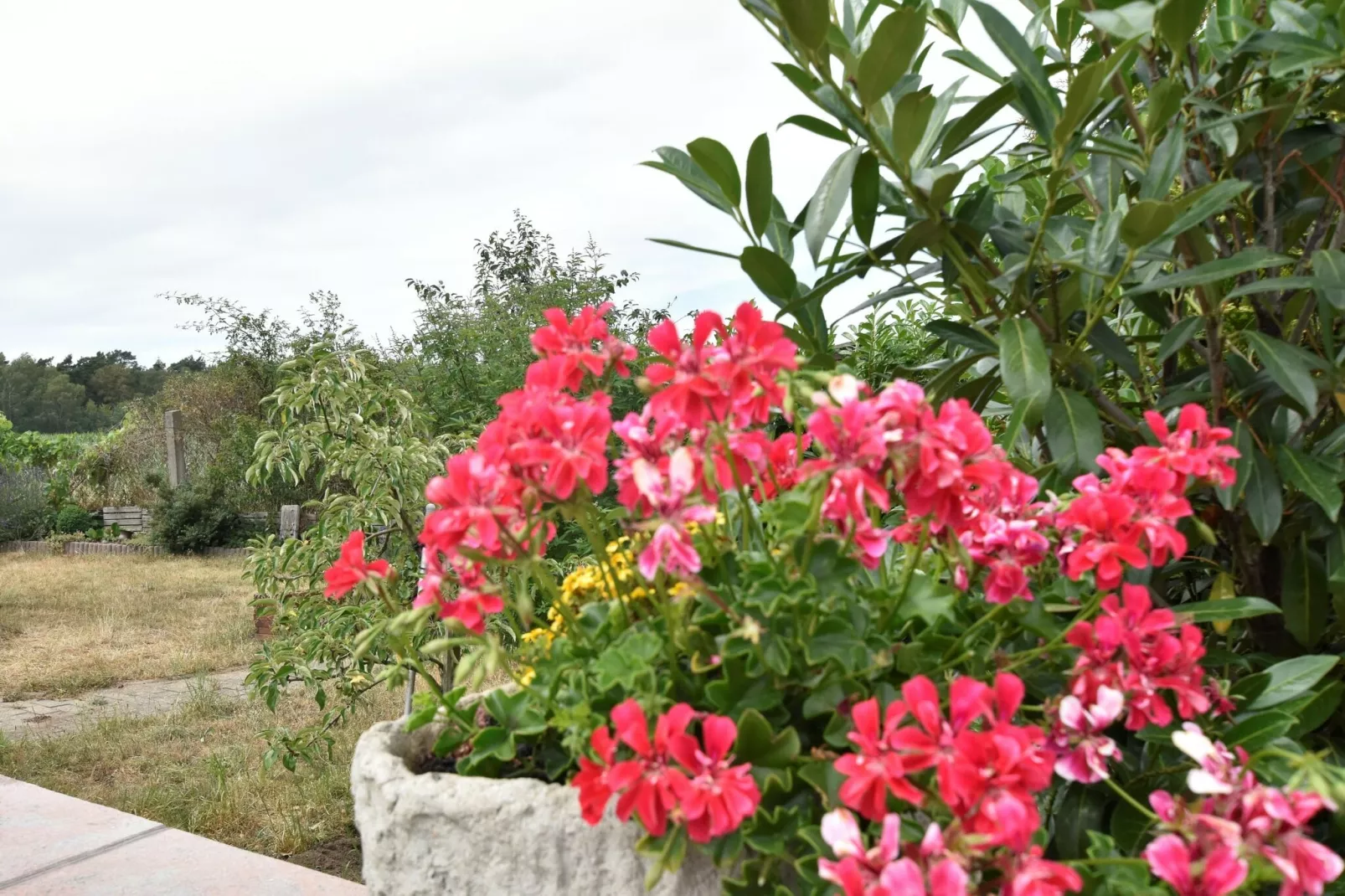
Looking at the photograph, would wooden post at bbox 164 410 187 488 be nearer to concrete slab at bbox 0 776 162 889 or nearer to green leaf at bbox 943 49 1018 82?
concrete slab at bbox 0 776 162 889

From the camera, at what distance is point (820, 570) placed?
82cm

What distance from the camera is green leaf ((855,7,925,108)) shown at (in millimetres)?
953

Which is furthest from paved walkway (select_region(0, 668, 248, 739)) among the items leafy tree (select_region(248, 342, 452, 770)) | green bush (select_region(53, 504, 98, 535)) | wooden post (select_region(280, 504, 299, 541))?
green bush (select_region(53, 504, 98, 535))

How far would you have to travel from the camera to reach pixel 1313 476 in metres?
1.06

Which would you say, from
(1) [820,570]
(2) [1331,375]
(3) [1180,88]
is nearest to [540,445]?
(1) [820,570]

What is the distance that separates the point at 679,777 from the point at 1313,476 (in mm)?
775

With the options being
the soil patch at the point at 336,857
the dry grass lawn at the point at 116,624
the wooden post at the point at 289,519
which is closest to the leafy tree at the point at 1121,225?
the soil patch at the point at 336,857

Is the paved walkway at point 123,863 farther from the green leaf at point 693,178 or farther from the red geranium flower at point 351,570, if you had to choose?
the green leaf at point 693,178

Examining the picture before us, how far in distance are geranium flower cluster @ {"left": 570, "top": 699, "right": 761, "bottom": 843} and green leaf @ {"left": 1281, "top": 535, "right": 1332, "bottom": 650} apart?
2.57 ft

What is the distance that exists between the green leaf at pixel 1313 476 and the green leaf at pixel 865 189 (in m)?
0.52

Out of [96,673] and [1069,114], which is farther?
[96,673]

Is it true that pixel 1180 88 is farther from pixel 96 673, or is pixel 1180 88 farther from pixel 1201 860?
pixel 96 673

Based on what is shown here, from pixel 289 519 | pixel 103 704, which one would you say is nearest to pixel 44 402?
pixel 289 519

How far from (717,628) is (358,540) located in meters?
0.36
